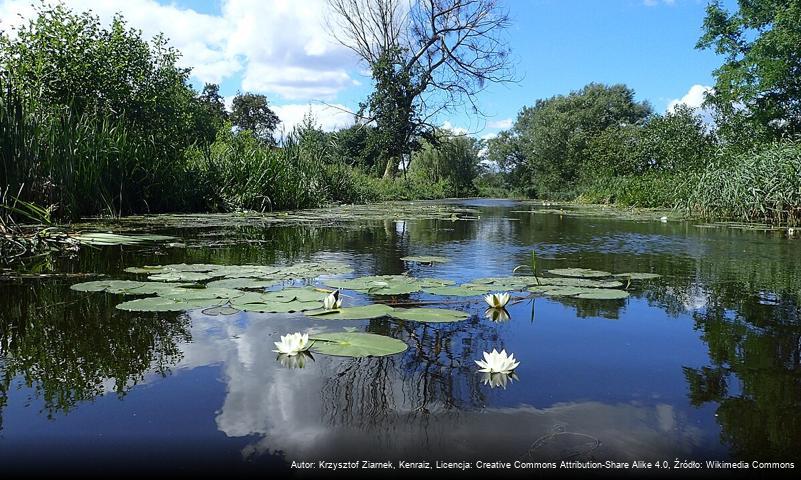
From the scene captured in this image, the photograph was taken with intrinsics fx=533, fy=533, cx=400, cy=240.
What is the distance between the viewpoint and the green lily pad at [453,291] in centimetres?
228

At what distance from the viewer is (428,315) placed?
187cm

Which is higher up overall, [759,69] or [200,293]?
[759,69]

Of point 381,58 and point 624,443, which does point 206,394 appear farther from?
point 381,58

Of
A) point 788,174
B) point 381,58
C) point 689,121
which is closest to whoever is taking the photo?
point 788,174

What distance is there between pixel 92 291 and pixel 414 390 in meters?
1.67

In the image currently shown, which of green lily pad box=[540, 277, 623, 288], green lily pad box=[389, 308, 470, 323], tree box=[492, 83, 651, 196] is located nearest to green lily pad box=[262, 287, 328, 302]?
green lily pad box=[389, 308, 470, 323]

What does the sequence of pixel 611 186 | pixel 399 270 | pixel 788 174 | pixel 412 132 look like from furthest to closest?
pixel 412 132 < pixel 611 186 < pixel 788 174 < pixel 399 270

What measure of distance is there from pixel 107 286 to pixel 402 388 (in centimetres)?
161

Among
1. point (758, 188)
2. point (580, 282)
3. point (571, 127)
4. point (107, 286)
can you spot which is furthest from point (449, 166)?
point (107, 286)

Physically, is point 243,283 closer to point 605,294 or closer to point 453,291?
point 453,291

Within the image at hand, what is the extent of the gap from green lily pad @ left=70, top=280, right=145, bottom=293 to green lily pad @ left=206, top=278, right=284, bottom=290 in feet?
1.00

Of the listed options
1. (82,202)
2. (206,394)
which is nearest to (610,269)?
(206,394)

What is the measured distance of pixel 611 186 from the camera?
56.8ft

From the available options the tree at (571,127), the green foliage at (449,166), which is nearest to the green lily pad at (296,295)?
the green foliage at (449,166)
